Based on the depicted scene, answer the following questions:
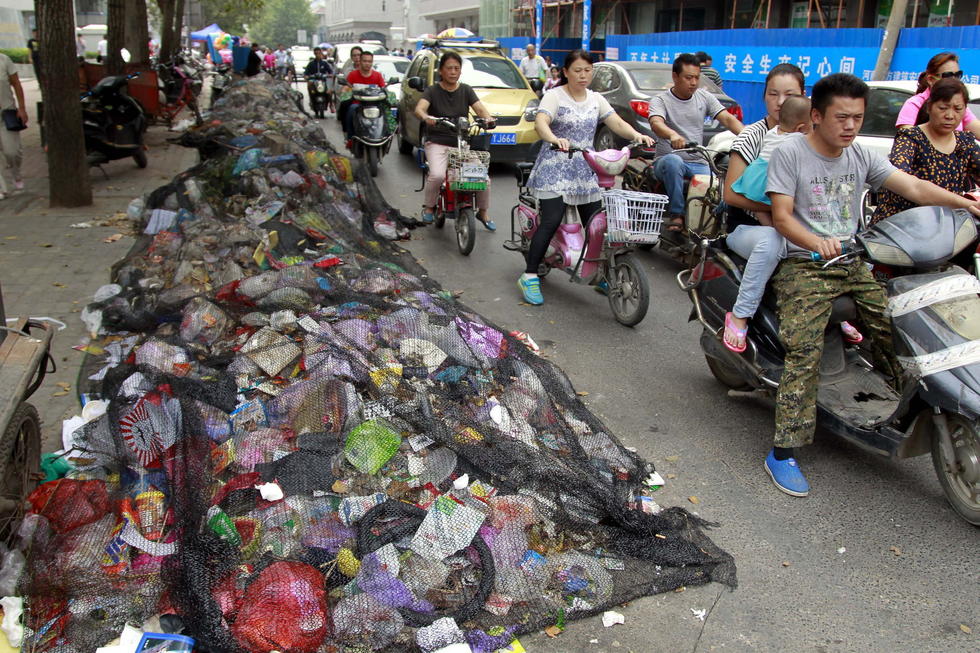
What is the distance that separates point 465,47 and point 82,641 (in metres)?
13.4

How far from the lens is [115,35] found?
57.1 feet

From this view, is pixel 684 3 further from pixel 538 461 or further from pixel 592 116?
pixel 538 461

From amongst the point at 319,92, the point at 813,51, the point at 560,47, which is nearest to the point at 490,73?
the point at 813,51

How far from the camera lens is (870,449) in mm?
3889

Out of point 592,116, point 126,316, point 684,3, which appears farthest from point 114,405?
point 684,3

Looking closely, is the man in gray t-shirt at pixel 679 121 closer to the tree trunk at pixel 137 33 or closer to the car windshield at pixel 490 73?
the car windshield at pixel 490 73

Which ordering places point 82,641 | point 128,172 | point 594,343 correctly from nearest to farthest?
point 82,641, point 594,343, point 128,172

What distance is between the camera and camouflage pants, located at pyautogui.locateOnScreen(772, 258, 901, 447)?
3.95 metres

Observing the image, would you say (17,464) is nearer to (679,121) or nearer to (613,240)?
(613,240)

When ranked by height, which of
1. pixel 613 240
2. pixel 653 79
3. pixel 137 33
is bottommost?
pixel 613 240

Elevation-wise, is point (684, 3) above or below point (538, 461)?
above

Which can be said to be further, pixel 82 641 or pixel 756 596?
pixel 756 596

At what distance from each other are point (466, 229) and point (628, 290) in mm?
2466

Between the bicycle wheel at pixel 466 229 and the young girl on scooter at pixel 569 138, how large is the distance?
1618mm
